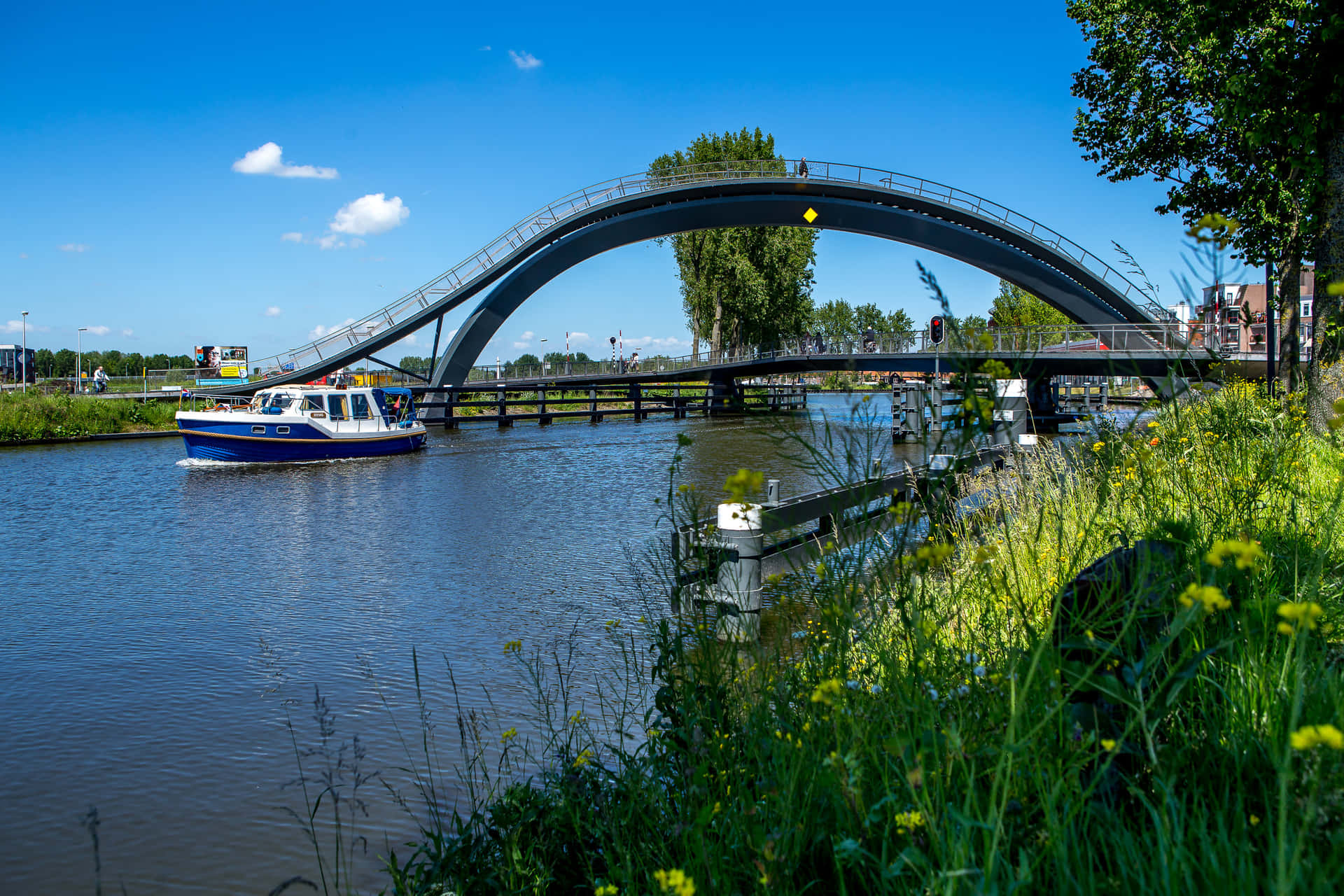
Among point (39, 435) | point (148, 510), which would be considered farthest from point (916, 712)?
point (39, 435)

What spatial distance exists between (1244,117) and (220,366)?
38832 mm

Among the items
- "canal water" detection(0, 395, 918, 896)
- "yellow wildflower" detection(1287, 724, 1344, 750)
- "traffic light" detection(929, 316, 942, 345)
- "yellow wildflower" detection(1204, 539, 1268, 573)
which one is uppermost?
"traffic light" detection(929, 316, 942, 345)

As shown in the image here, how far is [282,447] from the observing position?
21.4 meters

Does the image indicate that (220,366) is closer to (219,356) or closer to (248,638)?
(219,356)

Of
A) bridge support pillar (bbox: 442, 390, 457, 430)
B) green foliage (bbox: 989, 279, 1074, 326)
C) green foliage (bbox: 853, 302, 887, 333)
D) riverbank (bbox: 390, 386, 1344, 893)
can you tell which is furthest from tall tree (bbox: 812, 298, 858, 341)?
riverbank (bbox: 390, 386, 1344, 893)

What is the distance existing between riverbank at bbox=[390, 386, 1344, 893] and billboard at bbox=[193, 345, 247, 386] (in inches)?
1334

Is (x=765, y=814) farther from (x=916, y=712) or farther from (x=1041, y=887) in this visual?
(x=1041, y=887)

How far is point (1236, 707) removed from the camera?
2484 millimetres

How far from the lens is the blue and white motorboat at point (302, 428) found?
808 inches

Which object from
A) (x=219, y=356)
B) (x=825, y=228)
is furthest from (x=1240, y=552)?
(x=219, y=356)

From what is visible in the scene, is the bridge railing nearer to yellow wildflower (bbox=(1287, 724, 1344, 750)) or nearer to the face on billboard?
the face on billboard

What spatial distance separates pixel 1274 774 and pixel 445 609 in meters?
6.49

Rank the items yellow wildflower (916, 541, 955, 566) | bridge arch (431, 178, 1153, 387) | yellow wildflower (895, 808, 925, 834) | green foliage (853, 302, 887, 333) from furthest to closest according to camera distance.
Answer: green foliage (853, 302, 887, 333)
bridge arch (431, 178, 1153, 387)
yellow wildflower (916, 541, 955, 566)
yellow wildflower (895, 808, 925, 834)

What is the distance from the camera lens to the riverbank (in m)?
1.72
